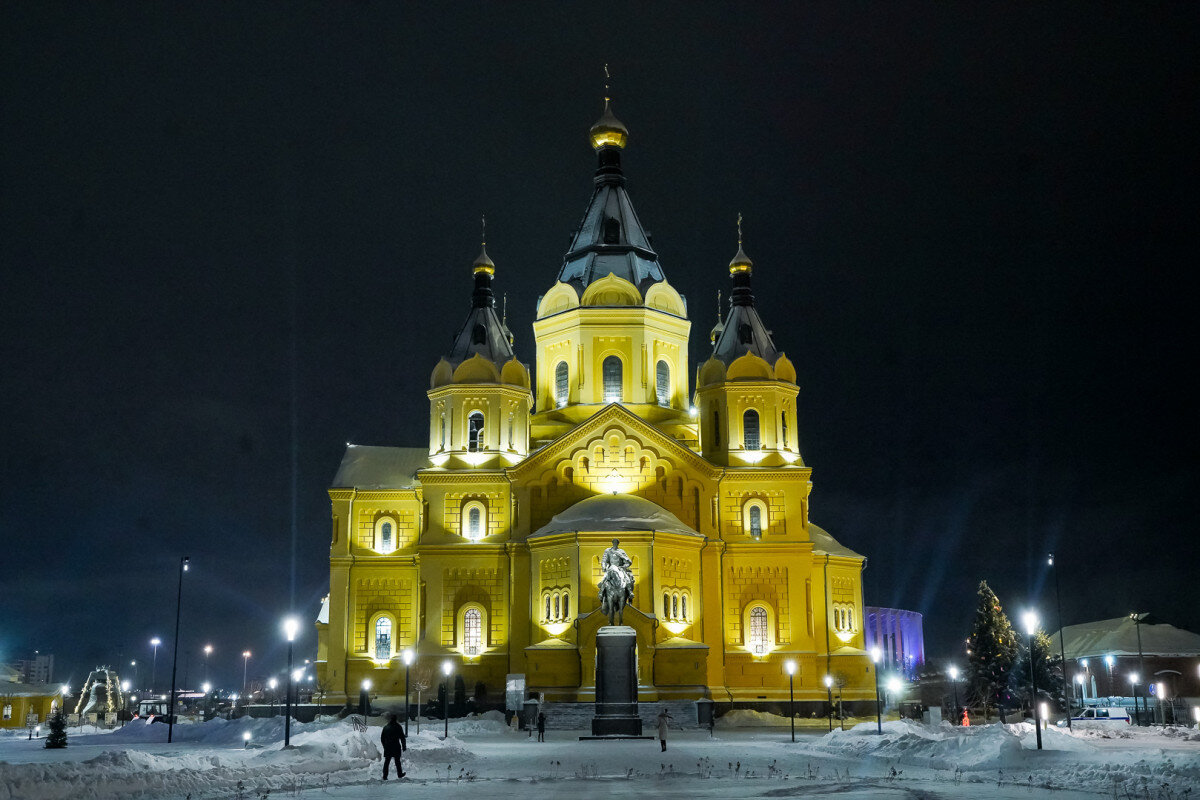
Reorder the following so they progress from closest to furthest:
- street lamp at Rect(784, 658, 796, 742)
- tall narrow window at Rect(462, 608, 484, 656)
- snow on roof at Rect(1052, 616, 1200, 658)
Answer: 1. street lamp at Rect(784, 658, 796, 742)
2. tall narrow window at Rect(462, 608, 484, 656)
3. snow on roof at Rect(1052, 616, 1200, 658)

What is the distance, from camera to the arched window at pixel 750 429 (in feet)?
175

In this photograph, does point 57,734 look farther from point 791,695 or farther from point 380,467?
point 380,467

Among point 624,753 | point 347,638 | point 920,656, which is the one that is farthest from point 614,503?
point 920,656

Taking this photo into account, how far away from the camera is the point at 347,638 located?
5172cm

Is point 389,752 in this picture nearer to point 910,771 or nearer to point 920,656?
point 910,771

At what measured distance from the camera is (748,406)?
53.4m

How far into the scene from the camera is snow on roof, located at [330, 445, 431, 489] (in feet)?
177

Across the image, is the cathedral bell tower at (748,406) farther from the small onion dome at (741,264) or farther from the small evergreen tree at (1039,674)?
the small evergreen tree at (1039,674)

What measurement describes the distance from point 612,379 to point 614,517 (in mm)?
10232

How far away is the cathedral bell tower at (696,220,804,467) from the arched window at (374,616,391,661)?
1590cm

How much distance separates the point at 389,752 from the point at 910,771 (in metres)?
9.98

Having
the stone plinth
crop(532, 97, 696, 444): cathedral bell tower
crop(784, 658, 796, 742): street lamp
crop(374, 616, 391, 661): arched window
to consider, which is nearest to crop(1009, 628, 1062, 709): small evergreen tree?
crop(784, 658, 796, 742): street lamp

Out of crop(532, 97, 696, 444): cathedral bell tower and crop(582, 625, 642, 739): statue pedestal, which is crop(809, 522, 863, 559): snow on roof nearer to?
crop(532, 97, 696, 444): cathedral bell tower

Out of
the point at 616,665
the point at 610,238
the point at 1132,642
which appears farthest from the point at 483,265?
the point at 1132,642
